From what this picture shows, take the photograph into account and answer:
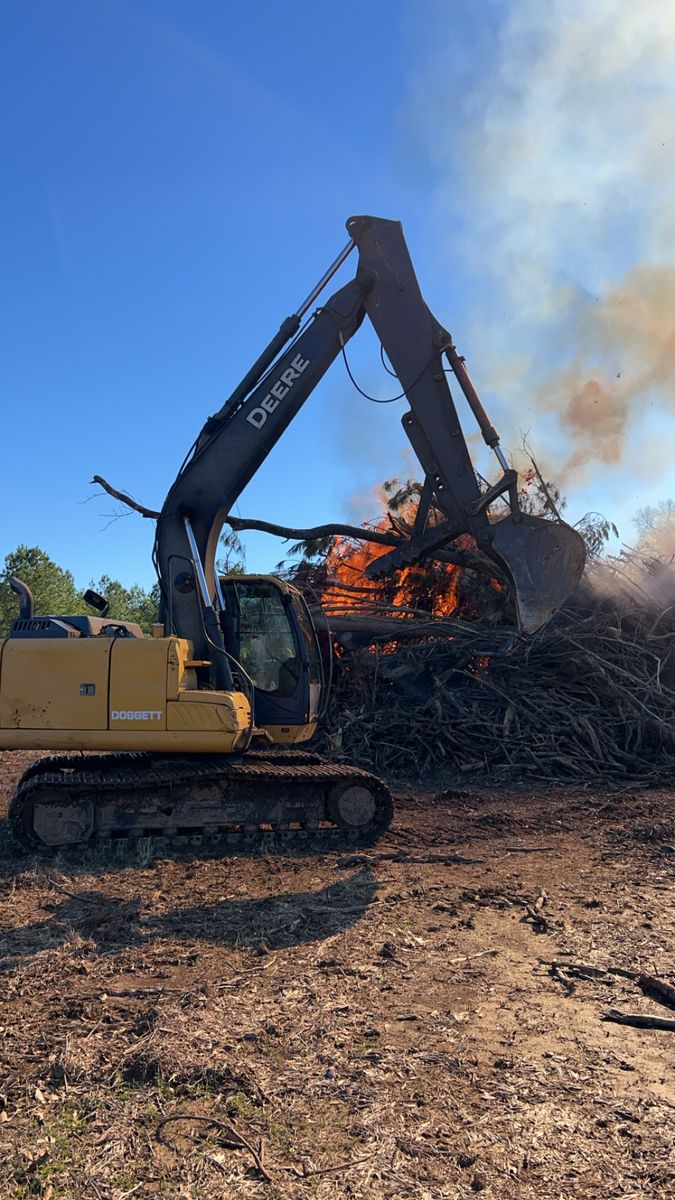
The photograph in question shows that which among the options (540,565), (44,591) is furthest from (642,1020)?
(44,591)

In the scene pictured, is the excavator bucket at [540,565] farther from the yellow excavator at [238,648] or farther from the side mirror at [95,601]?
the side mirror at [95,601]

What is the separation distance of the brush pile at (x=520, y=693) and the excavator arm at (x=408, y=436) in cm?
315

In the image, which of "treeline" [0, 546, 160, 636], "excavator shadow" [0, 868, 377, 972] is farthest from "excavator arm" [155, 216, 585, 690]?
"treeline" [0, 546, 160, 636]

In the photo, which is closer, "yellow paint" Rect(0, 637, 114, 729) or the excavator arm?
"yellow paint" Rect(0, 637, 114, 729)

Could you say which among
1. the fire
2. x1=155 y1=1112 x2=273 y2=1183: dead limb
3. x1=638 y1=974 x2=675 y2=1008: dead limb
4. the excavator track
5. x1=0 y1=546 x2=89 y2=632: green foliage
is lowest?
x1=155 y1=1112 x2=273 y2=1183: dead limb

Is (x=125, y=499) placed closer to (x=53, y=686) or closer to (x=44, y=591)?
(x=53, y=686)

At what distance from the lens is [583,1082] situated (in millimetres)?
3531

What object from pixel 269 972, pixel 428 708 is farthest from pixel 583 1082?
pixel 428 708

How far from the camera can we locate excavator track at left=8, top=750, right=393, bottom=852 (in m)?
7.69

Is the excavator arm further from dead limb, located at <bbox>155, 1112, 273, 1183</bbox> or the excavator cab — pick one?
dead limb, located at <bbox>155, 1112, 273, 1183</bbox>

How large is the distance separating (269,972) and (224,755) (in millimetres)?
3551

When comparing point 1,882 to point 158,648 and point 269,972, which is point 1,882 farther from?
point 269,972

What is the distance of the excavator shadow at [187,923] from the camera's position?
529 centimetres

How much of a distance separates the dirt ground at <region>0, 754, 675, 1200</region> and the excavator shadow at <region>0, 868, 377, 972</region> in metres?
0.02
